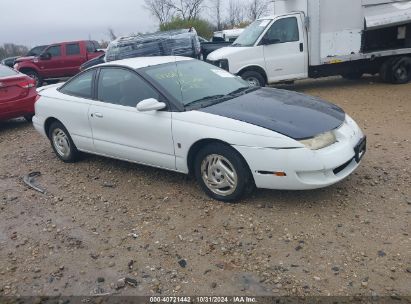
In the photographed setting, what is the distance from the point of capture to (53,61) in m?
17.4

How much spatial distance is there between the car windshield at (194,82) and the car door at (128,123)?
0.20 meters

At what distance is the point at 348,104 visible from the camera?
→ 8672 millimetres

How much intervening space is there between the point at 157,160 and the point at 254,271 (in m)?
1.90

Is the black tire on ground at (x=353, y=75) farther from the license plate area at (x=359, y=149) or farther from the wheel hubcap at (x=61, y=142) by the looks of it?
the wheel hubcap at (x=61, y=142)

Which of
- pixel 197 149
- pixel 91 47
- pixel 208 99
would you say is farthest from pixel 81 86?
pixel 91 47

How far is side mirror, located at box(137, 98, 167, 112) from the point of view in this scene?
4.33 metres

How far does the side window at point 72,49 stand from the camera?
17375 millimetres

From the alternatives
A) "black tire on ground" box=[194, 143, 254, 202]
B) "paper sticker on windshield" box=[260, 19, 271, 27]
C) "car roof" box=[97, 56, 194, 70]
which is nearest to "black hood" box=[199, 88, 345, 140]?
"black tire on ground" box=[194, 143, 254, 202]

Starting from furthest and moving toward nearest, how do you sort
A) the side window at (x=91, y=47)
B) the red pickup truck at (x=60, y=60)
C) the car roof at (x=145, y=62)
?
the side window at (x=91, y=47), the red pickup truck at (x=60, y=60), the car roof at (x=145, y=62)

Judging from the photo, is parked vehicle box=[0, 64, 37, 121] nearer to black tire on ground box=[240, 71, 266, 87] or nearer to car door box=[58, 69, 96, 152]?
car door box=[58, 69, 96, 152]

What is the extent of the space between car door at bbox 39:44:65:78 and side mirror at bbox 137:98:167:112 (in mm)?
14356

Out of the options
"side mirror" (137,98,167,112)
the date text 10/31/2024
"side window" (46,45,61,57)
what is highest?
"side window" (46,45,61,57)

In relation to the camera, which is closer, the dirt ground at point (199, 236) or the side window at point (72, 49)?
the dirt ground at point (199, 236)

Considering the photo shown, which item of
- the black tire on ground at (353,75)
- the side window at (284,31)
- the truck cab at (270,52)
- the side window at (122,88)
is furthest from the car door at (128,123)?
the black tire on ground at (353,75)
